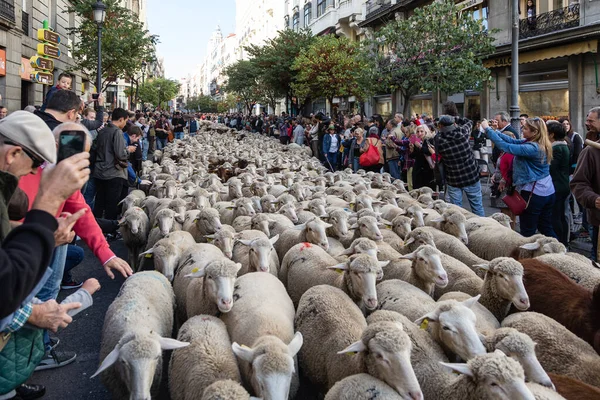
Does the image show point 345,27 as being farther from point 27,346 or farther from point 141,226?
point 27,346

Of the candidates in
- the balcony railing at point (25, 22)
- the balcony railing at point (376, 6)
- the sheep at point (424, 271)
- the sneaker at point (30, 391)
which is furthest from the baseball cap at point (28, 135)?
the balcony railing at point (376, 6)

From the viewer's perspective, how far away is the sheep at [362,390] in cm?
244

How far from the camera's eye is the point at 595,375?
2725 millimetres

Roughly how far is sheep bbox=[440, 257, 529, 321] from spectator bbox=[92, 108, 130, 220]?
16.0ft

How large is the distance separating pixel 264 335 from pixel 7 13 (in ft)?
54.9

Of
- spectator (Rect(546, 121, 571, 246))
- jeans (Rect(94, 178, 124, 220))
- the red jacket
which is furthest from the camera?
jeans (Rect(94, 178, 124, 220))

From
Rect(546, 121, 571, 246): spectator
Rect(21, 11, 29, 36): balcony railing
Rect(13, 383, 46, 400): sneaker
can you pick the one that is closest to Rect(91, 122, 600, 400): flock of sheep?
Rect(13, 383, 46, 400): sneaker

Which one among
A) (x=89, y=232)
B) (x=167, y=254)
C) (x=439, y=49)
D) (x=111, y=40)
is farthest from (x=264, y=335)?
(x=111, y=40)

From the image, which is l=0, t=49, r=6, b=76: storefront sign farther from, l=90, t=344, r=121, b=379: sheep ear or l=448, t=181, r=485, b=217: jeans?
l=90, t=344, r=121, b=379: sheep ear

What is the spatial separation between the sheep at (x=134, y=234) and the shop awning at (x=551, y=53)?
564 inches

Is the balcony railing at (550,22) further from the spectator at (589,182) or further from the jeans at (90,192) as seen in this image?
the jeans at (90,192)

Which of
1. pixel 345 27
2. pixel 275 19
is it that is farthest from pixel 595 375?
pixel 275 19

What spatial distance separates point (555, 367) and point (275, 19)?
212 feet

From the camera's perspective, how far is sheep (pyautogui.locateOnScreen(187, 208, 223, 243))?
588 centimetres
